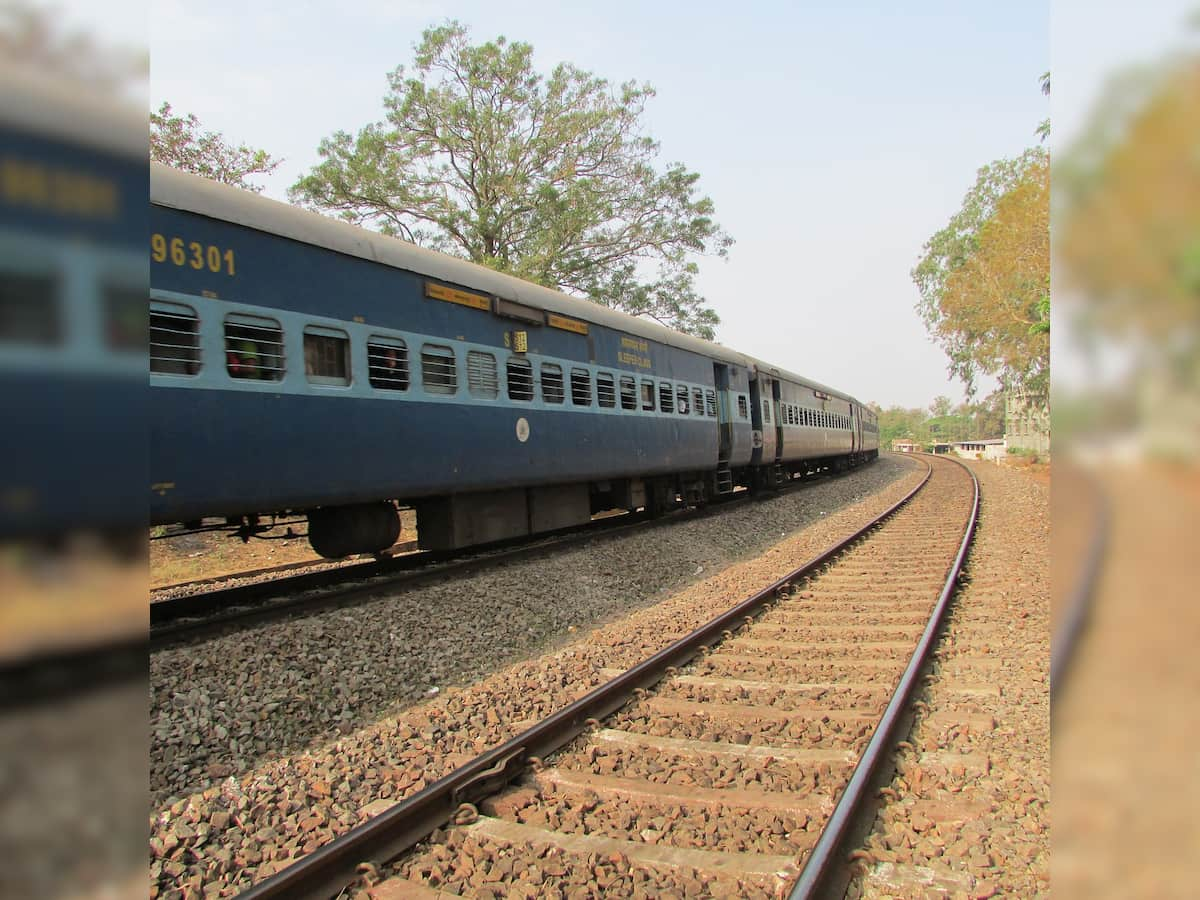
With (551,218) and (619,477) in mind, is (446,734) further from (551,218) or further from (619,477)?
(551,218)

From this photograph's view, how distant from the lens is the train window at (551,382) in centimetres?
916

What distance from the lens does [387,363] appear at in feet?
22.5

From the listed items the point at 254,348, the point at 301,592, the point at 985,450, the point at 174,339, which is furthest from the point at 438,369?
the point at 985,450

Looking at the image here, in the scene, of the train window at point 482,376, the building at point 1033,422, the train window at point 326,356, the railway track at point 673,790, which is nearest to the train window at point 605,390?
the train window at point 482,376

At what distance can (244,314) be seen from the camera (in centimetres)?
557

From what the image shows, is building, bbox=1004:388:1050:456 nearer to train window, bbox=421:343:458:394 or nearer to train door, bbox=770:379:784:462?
train window, bbox=421:343:458:394

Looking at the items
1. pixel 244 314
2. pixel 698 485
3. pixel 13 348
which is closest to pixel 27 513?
pixel 13 348

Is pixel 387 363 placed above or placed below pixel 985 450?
above

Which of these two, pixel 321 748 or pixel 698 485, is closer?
pixel 321 748

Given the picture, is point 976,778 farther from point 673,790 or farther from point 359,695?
point 359,695

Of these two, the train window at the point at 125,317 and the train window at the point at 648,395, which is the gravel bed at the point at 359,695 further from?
the train window at the point at 648,395

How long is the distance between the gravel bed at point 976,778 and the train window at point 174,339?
4769 millimetres

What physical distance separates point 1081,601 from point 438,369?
7.19m

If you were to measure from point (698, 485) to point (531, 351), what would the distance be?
21.8ft
